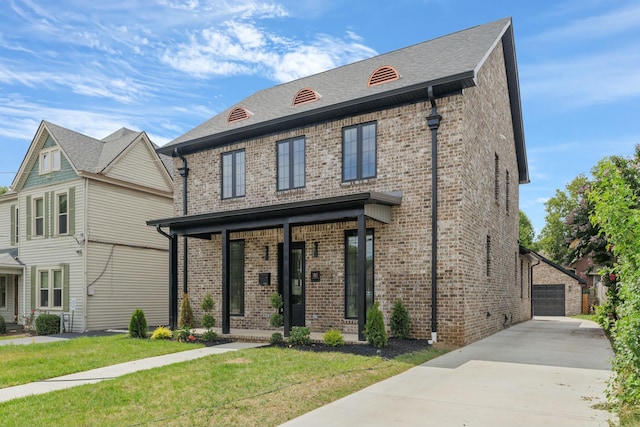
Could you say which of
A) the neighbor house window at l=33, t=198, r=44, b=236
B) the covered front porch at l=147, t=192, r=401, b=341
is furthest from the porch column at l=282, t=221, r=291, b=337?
the neighbor house window at l=33, t=198, r=44, b=236

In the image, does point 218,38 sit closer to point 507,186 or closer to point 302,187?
point 302,187

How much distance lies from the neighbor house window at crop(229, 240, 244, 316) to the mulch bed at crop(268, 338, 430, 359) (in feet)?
13.7

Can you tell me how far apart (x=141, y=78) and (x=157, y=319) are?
1028 centimetres

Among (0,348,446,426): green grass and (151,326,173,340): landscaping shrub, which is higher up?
(0,348,446,426): green grass

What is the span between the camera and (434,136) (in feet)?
37.5

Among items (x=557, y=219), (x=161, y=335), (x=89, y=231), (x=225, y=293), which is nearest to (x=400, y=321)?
(x=225, y=293)

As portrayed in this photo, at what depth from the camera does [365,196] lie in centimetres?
1033

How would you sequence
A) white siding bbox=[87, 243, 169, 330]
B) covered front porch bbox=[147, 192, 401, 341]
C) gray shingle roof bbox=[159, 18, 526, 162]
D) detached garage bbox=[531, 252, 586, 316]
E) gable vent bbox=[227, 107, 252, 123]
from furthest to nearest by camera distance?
detached garage bbox=[531, 252, 586, 316] < white siding bbox=[87, 243, 169, 330] < gable vent bbox=[227, 107, 252, 123] < gray shingle roof bbox=[159, 18, 526, 162] < covered front porch bbox=[147, 192, 401, 341]

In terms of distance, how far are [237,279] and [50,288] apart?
854 centimetres

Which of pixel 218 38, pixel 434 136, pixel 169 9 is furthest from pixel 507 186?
pixel 169 9

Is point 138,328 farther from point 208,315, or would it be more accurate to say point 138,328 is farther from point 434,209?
point 434,209

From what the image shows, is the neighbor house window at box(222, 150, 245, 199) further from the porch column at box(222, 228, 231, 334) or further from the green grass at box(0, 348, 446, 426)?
the green grass at box(0, 348, 446, 426)

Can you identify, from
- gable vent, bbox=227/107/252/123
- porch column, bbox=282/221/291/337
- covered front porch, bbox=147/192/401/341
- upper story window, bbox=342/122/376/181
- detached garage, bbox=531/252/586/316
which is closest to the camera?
covered front porch, bbox=147/192/401/341

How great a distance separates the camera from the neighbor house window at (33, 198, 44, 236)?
19.3 m
